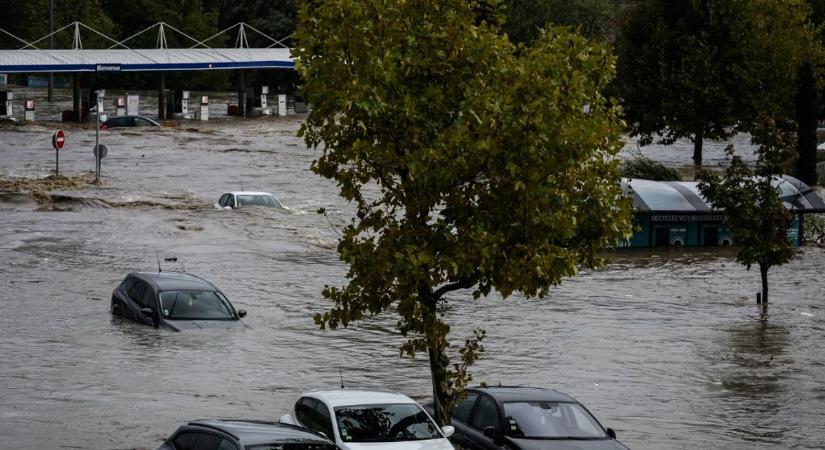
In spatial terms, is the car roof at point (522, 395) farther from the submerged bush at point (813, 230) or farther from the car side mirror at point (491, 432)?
the submerged bush at point (813, 230)

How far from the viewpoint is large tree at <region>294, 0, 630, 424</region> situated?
1584cm

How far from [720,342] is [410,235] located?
50.1 feet

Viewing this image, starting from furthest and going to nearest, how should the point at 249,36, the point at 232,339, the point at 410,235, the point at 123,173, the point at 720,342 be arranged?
the point at 249,36, the point at 123,173, the point at 720,342, the point at 232,339, the point at 410,235

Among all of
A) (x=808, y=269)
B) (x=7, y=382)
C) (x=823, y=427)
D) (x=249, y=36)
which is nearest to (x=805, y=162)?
(x=808, y=269)

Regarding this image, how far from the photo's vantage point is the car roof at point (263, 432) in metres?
13.0

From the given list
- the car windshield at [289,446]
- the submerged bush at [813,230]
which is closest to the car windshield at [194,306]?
the car windshield at [289,446]

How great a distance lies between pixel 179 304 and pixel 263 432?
13.7 meters

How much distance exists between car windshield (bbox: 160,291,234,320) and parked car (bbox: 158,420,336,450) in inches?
490

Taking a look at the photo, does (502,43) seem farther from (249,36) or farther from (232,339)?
(249,36)

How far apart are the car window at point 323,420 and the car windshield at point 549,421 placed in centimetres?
219

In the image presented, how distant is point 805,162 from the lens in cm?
5703

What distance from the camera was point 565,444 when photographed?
1588 centimetres

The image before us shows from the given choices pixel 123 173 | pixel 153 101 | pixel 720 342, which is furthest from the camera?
pixel 153 101

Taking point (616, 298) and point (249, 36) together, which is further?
point (249, 36)
